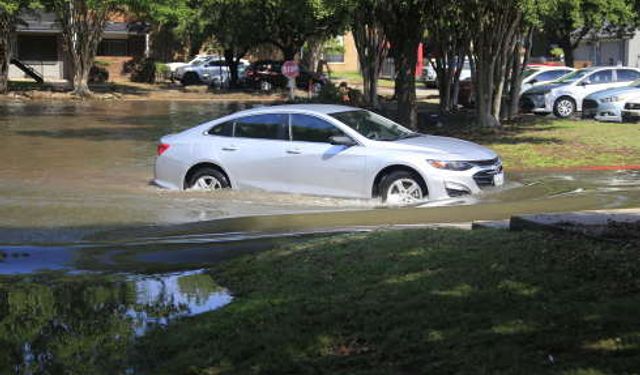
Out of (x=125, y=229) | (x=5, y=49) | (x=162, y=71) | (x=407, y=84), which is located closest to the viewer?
(x=125, y=229)

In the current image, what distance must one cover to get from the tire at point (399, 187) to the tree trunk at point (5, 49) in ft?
113

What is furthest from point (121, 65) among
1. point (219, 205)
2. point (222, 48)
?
point (219, 205)

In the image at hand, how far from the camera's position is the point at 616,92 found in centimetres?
2467

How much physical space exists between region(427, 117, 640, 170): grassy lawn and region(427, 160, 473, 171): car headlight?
4439mm

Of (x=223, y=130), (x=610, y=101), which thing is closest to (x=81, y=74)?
(x=610, y=101)

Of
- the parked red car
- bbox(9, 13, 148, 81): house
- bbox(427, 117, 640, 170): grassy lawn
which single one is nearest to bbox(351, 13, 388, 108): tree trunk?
bbox(427, 117, 640, 170): grassy lawn

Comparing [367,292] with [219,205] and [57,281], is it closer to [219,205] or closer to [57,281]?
[57,281]

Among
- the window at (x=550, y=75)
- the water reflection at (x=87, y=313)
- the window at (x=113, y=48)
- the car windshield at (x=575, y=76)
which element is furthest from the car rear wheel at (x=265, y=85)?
the water reflection at (x=87, y=313)

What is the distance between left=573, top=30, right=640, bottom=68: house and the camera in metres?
54.9

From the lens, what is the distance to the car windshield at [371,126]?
1208 cm

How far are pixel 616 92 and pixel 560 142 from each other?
6656 mm

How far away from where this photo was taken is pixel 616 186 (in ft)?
44.3

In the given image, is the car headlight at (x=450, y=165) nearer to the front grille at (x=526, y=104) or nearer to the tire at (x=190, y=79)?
the front grille at (x=526, y=104)

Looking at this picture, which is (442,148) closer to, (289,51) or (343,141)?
(343,141)
